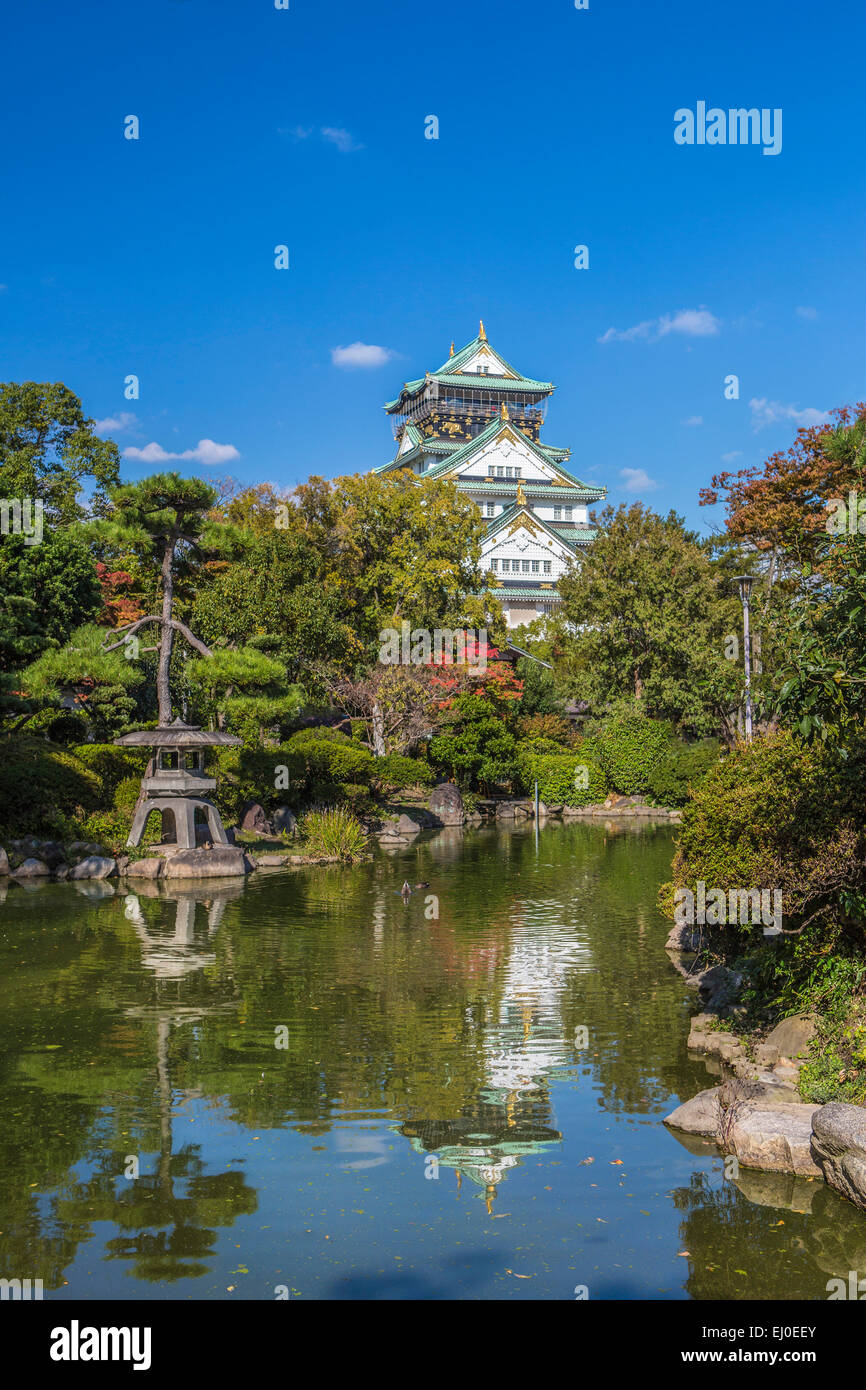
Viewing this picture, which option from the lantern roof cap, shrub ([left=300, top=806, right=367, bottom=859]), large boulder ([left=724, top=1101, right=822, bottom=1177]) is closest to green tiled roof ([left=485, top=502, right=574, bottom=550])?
shrub ([left=300, top=806, right=367, bottom=859])

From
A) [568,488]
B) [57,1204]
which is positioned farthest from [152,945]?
[568,488]

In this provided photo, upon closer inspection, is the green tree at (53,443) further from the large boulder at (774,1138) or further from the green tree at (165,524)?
the large boulder at (774,1138)

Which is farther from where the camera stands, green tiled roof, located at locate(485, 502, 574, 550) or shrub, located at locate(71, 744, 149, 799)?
green tiled roof, located at locate(485, 502, 574, 550)

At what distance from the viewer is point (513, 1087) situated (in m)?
8.72

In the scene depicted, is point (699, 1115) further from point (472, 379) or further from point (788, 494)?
point (472, 379)

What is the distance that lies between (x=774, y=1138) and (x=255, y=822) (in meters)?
19.0

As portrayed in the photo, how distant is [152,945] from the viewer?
46.1 ft

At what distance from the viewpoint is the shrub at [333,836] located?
23.2 m

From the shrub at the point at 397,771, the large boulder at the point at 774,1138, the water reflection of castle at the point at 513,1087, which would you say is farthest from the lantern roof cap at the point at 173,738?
the large boulder at the point at 774,1138

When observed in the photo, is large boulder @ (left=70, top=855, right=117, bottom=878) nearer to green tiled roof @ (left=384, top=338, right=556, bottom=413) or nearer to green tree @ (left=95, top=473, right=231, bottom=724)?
green tree @ (left=95, top=473, right=231, bottom=724)

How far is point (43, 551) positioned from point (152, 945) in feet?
37.1

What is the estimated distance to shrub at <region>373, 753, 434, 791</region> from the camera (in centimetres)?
2950

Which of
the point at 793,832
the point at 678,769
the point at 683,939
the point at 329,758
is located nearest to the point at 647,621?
the point at 678,769

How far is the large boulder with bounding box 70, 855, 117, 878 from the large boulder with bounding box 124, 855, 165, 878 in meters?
0.36
